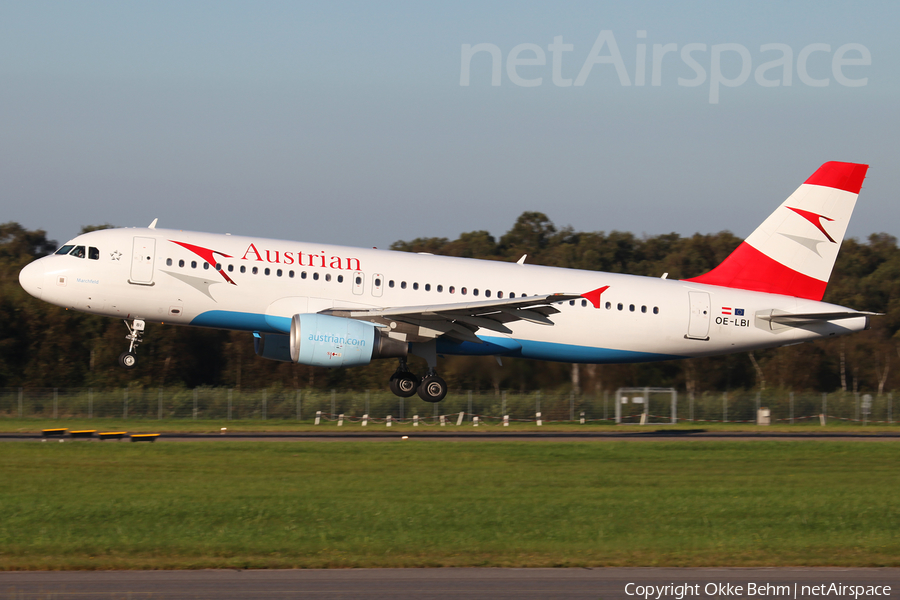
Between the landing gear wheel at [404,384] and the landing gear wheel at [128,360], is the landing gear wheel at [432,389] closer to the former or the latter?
the landing gear wheel at [404,384]

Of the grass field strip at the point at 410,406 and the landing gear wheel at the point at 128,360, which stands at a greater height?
the landing gear wheel at the point at 128,360

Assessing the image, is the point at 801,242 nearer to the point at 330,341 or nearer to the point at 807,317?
the point at 807,317

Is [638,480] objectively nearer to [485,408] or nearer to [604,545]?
[604,545]

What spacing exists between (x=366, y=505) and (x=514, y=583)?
22.2 feet

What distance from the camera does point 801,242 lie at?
35.1m

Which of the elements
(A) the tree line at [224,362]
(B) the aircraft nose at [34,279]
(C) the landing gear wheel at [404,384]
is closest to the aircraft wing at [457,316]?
(C) the landing gear wheel at [404,384]

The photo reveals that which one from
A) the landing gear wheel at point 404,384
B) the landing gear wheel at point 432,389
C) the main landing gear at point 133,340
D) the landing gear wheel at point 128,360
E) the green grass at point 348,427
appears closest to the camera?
the main landing gear at point 133,340

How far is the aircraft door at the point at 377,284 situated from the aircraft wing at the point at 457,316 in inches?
26.4

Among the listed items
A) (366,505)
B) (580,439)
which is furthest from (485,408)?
(366,505)

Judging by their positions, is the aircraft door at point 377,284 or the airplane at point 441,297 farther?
the aircraft door at point 377,284

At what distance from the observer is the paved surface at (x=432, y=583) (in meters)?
13.1

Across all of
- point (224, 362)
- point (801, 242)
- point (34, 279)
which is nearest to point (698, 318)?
point (801, 242)

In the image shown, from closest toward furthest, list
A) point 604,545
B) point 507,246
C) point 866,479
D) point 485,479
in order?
point 604,545 < point 485,479 < point 866,479 < point 507,246

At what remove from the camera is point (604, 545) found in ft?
55.6
